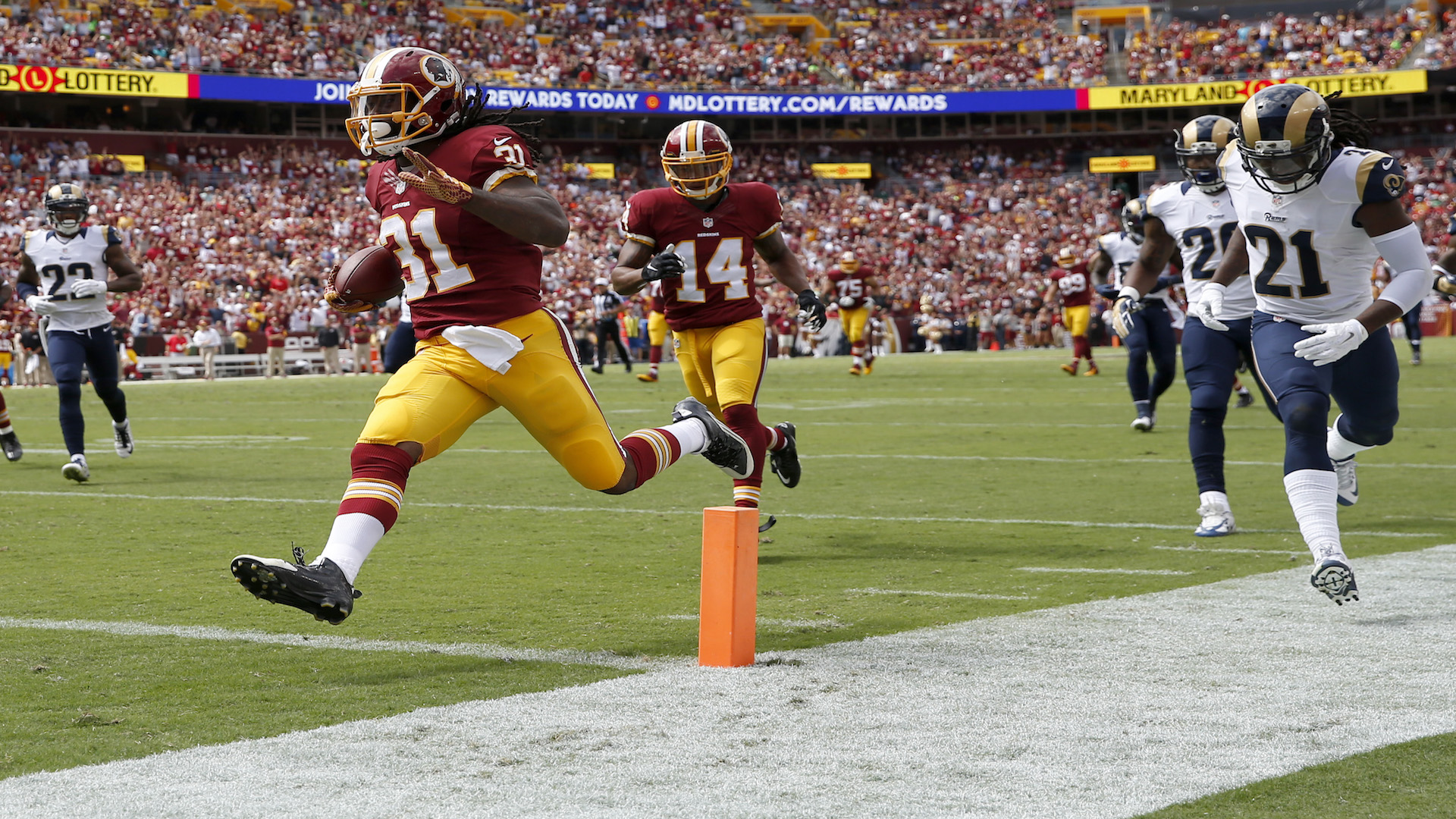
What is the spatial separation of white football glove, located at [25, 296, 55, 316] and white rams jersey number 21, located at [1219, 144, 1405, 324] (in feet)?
23.6

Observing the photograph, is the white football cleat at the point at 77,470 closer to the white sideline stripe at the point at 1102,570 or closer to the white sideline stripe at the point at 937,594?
the white sideline stripe at the point at 937,594

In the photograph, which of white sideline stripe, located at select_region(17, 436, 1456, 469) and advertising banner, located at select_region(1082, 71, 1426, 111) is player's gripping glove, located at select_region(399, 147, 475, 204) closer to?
white sideline stripe, located at select_region(17, 436, 1456, 469)

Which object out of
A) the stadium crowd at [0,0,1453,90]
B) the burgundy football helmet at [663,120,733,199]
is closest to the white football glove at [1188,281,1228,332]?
the burgundy football helmet at [663,120,733,199]

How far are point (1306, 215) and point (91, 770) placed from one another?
4.12m

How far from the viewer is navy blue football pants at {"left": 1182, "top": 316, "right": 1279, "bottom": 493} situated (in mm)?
7031

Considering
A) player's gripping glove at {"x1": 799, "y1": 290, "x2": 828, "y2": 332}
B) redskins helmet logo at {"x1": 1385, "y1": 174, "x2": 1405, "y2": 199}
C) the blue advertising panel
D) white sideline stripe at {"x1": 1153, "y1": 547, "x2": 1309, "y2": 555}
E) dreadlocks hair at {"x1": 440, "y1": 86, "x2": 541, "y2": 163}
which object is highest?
the blue advertising panel

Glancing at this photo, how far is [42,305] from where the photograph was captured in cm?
970

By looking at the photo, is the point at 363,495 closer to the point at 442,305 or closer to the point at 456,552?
Answer: the point at 442,305

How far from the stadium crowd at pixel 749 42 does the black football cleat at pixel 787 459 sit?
35.9 meters

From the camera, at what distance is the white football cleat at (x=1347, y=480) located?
6730mm

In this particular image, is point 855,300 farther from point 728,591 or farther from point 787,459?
point 728,591

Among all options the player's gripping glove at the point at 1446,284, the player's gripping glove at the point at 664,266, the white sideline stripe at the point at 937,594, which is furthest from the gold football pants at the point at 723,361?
the player's gripping glove at the point at 1446,284

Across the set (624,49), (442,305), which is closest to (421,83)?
(442,305)

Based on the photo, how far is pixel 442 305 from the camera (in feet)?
14.9
